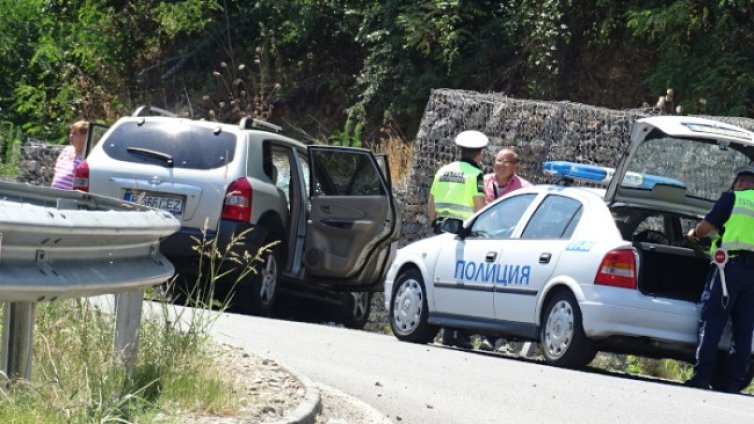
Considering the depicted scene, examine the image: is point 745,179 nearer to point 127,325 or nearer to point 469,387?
point 469,387

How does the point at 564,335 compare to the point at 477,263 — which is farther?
the point at 477,263

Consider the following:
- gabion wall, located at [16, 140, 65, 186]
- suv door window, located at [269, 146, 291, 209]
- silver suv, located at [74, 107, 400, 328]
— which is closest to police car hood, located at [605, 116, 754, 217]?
silver suv, located at [74, 107, 400, 328]

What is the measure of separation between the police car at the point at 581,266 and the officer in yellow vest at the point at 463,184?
998 millimetres

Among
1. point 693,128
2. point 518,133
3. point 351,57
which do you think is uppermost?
point 351,57

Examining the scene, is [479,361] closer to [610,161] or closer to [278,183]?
[278,183]

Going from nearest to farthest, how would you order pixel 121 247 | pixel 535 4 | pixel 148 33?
1. pixel 121 247
2. pixel 535 4
3. pixel 148 33

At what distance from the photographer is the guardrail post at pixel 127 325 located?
7398mm

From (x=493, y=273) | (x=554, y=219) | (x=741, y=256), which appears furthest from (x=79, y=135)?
(x=741, y=256)

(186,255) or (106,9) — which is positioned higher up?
(106,9)

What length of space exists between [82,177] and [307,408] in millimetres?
7735

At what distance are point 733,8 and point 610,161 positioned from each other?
4541 millimetres

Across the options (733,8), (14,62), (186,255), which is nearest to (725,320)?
(186,255)

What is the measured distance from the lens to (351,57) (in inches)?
1190

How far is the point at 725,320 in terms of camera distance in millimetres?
11953
